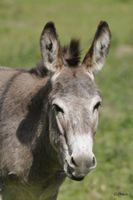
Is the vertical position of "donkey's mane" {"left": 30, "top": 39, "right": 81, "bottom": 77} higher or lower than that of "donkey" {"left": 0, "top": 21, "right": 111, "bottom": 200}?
higher

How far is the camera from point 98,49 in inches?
254

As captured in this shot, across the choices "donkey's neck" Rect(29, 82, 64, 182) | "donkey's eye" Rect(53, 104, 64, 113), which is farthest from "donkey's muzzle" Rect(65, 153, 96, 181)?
"donkey's neck" Rect(29, 82, 64, 182)

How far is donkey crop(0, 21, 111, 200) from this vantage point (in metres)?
5.78

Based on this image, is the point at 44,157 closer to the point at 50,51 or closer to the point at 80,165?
the point at 50,51

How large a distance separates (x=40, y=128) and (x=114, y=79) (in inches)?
402

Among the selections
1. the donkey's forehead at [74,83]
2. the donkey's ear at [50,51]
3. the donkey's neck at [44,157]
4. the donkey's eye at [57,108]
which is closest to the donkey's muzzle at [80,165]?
the donkey's eye at [57,108]

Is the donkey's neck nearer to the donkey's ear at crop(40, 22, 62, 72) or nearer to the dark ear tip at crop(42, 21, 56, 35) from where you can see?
the donkey's ear at crop(40, 22, 62, 72)

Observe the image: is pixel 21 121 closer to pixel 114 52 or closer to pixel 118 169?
pixel 118 169

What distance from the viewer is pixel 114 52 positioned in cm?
1983

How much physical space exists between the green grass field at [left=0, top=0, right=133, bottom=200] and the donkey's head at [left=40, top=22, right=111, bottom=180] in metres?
0.51

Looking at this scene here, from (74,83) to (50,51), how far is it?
473mm

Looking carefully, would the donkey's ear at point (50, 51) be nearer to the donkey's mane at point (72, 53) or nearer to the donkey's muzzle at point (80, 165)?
the donkey's mane at point (72, 53)

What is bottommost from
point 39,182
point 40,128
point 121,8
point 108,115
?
point 121,8

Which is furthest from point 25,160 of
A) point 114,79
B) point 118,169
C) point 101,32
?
point 114,79
